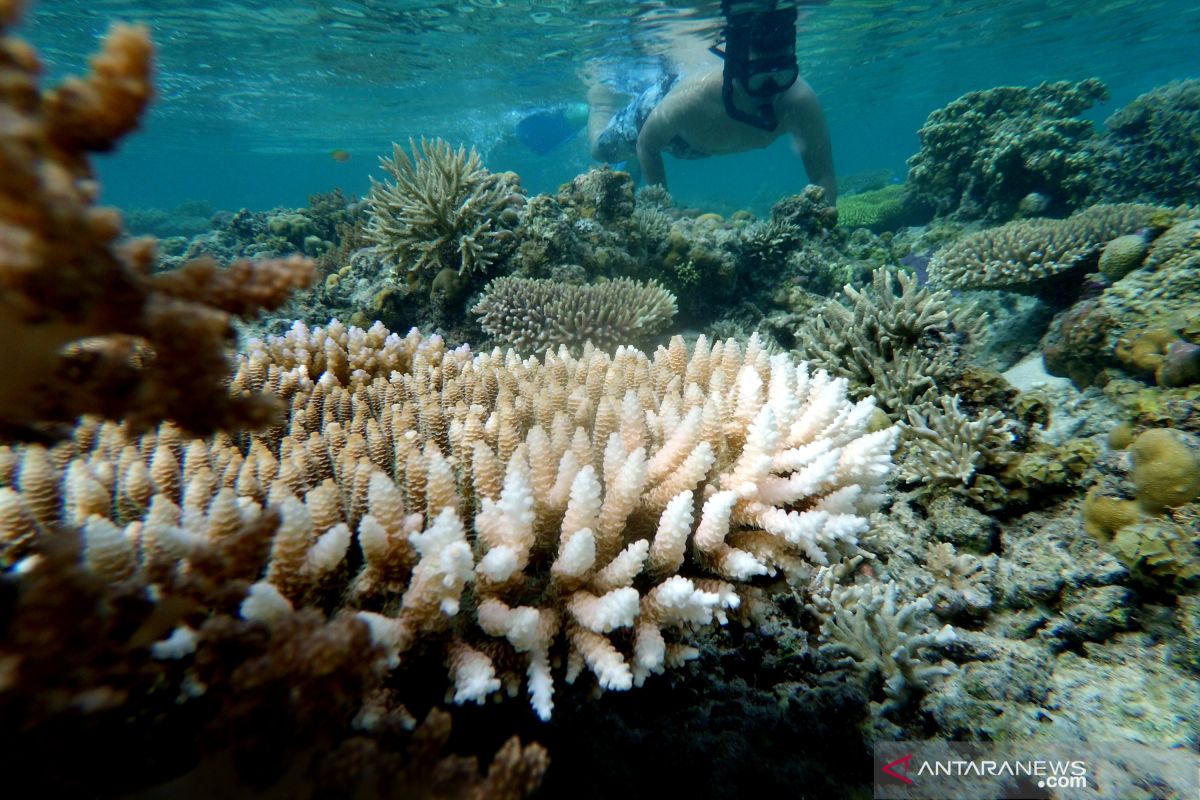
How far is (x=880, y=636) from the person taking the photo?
7.67ft

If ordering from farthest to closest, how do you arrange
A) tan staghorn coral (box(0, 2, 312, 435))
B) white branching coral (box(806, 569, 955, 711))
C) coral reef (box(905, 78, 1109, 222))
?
coral reef (box(905, 78, 1109, 222)) → white branching coral (box(806, 569, 955, 711)) → tan staghorn coral (box(0, 2, 312, 435))

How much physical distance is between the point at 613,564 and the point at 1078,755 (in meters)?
2.05

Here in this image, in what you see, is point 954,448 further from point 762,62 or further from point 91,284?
point 762,62

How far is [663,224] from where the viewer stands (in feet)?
24.5

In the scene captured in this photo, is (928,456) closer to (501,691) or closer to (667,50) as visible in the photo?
(501,691)

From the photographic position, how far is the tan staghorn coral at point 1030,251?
5.89 meters

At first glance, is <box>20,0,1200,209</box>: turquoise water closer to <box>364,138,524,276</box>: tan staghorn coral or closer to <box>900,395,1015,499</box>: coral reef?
<box>364,138,524,276</box>: tan staghorn coral

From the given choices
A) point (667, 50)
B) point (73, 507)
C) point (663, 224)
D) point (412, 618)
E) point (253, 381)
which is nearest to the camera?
point (412, 618)

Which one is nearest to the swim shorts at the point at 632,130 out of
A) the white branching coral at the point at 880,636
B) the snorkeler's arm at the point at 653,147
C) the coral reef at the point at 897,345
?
the snorkeler's arm at the point at 653,147

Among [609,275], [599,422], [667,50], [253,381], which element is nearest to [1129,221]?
[609,275]

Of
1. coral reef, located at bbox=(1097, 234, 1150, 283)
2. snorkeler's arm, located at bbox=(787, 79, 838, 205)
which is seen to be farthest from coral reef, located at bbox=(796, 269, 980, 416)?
snorkeler's arm, located at bbox=(787, 79, 838, 205)

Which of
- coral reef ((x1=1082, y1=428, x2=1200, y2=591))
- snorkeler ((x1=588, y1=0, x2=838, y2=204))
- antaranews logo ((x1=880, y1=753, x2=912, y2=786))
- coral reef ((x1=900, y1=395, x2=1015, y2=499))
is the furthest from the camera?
snorkeler ((x1=588, y1=0, x2=838, y2=204))

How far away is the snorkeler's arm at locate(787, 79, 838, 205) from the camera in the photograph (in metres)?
10.7

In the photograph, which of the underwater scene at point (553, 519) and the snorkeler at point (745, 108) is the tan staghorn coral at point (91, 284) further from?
the snorkeler at point (745, 108)
